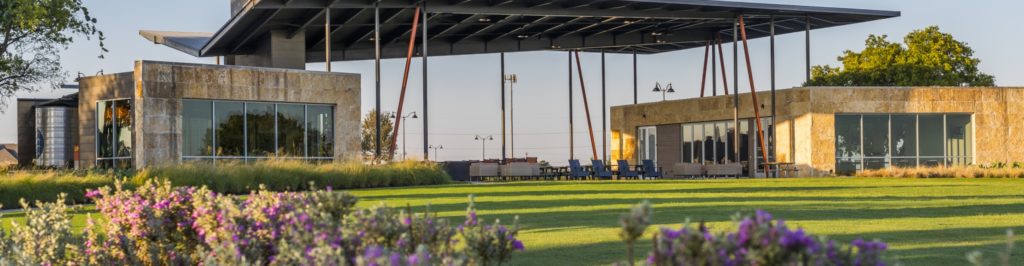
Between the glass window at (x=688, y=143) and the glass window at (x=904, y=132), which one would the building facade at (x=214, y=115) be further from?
the glass window at (x=904, y=132)

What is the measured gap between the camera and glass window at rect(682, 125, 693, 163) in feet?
151

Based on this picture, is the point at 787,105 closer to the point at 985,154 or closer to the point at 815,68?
the point at 985,154

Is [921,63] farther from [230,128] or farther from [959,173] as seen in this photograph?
[230,128]

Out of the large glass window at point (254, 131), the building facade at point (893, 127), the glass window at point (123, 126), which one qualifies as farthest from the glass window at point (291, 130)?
the building facade at point (893, 127)

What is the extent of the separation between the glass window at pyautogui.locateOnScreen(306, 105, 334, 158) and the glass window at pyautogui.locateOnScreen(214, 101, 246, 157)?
2061 millimetres

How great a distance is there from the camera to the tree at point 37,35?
27.6 meters

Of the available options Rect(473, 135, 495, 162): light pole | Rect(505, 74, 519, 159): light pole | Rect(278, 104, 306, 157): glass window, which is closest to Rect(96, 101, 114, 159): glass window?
Rect(278, 104, 306, 157): glass window

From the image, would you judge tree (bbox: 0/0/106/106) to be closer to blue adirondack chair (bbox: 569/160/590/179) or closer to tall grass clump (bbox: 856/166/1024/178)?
blue adirondack chair (bbox: 569/160/590/179)

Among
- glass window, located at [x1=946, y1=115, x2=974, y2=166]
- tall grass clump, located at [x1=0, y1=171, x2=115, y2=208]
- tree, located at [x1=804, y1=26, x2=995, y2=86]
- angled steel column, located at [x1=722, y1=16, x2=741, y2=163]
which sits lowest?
tall grass clump, located at [x1=0, y1=171, x2=115, y2=208]

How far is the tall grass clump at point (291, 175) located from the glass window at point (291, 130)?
4.14m

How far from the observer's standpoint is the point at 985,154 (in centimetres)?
3897

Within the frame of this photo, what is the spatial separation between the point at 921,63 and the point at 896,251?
177 ft

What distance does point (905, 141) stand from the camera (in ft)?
129

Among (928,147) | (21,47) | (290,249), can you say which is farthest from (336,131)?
(290,249)
